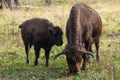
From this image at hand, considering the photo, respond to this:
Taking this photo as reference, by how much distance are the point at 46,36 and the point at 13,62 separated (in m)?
1.68

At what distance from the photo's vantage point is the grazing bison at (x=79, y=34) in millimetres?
11141

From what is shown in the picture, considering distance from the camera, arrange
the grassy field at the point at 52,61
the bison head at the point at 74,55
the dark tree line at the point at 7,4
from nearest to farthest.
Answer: the bison head at the point at 74,55 < the grassy field at the point at 52,61 < the dark tree line at the point at 7,4

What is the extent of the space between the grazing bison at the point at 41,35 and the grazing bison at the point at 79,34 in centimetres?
46

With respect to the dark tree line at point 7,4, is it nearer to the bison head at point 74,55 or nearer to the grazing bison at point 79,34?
the grazing bison at point 79,34

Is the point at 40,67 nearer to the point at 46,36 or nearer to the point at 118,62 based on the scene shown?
the point at 46,36

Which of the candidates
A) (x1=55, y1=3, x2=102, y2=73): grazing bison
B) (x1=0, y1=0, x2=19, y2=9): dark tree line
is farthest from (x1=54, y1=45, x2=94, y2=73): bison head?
(x1=0, y1=0, x2=19, y2=9): dark tree line

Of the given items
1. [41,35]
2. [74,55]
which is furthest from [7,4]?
[74,55]

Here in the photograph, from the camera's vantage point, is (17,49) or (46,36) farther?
(17,49)

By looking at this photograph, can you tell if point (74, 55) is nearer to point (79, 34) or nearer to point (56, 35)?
point (79, 34)

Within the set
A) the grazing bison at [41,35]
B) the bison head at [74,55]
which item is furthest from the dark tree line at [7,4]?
the bison head at [74,55]

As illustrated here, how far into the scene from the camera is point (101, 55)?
15125 mm

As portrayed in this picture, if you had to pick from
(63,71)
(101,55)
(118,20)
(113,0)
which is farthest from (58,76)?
(113,0)

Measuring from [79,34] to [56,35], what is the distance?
125 centimetres

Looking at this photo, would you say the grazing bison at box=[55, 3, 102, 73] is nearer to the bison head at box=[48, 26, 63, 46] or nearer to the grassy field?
the bison head at box=[48, 26, 63, 46]
